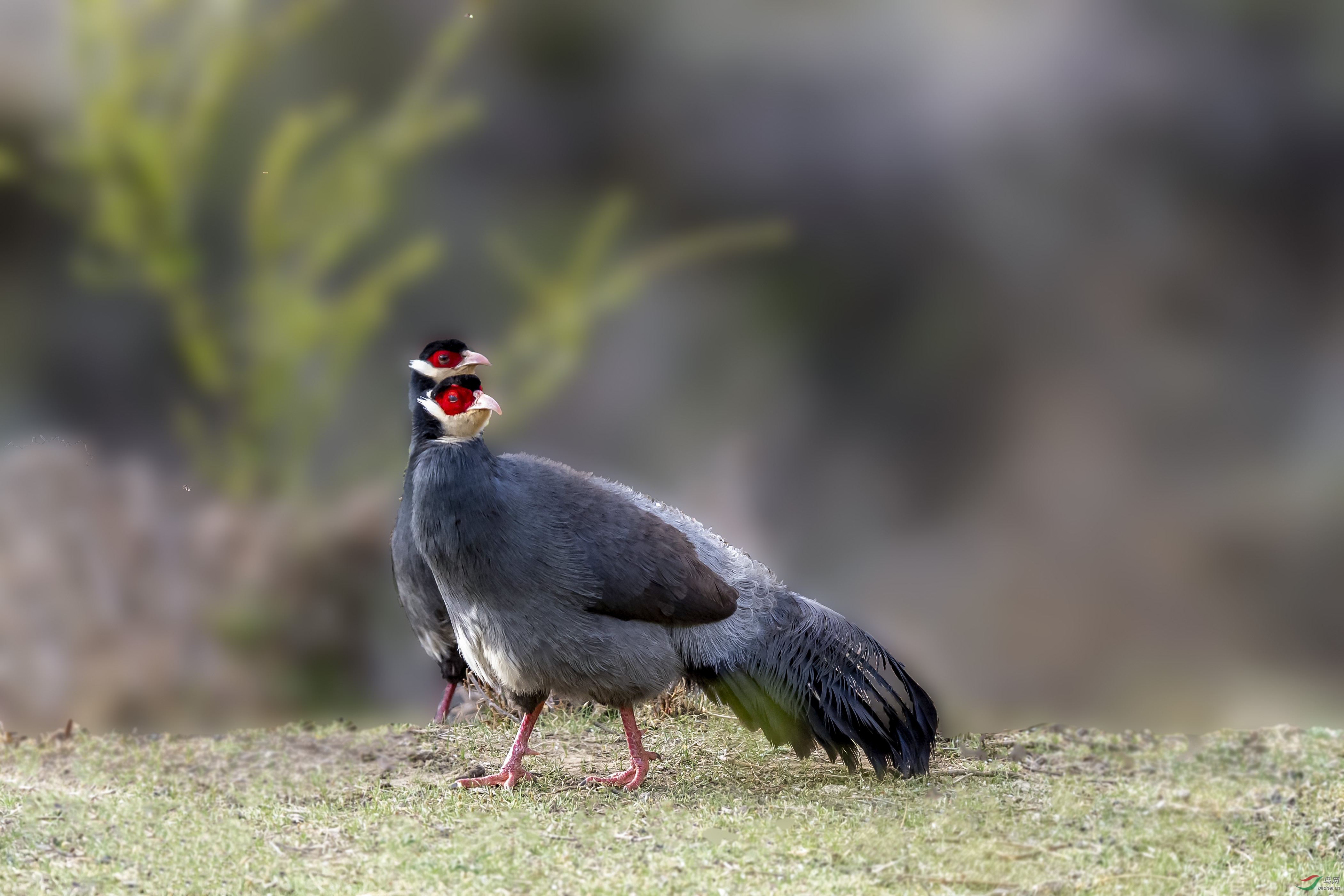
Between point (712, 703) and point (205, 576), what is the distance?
2.28 metres

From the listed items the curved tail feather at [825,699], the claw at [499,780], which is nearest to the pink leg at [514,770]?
the claw at [499,780]

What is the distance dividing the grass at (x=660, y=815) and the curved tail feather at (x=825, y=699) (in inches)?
4.6

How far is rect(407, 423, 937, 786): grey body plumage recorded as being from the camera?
4.07 meters

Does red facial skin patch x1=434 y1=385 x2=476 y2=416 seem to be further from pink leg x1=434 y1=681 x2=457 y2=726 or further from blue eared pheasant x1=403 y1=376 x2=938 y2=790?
pink leg x1=434 y1=681 x2=457 y2=726

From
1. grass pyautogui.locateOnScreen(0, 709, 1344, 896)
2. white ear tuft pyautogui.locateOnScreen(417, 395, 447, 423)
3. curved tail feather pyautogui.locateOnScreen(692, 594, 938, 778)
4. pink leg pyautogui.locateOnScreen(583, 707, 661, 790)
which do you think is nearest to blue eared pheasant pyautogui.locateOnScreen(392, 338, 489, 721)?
white ear tuft pyautogui.locateOnScreen(417, 395, 447, 423)

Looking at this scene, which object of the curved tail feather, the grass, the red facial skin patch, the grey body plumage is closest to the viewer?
the grass

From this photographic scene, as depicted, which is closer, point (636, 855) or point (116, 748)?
point (636, 855)

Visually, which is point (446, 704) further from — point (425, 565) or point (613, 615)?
point (613, 615)

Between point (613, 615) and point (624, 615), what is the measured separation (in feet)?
0.11

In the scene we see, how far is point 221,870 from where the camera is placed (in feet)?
11.1

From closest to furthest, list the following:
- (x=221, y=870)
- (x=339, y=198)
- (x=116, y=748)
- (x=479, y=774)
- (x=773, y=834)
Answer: (x=221, y=870) → (x=773, y=834) → (x=479, y=774) → (x=116, y=748) → (x=339, y=198)

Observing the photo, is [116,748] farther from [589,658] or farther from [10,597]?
[589,658]

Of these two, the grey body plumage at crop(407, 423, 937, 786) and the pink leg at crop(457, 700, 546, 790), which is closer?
the grey body plumage at crop(407, 423, 937, 786)

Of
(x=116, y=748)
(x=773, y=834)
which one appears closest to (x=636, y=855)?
(x=773, y=834)
